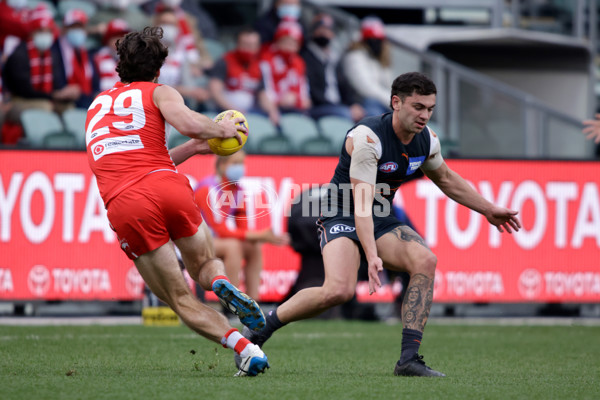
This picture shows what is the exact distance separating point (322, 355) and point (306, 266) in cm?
378

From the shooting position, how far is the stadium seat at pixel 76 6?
49.1 ft

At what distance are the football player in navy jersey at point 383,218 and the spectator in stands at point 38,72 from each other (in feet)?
23.3

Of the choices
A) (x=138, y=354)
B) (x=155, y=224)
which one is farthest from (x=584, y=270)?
(x=155, y=224)

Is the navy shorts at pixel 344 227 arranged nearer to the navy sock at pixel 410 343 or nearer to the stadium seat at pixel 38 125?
the navy sock at pixel 410 343

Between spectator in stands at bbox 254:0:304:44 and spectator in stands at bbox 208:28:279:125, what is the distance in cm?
61

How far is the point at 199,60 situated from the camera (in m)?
14.8

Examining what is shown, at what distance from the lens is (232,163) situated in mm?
11445

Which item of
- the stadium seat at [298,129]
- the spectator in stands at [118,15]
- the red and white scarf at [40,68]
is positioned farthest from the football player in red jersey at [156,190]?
the spectator in stands at [118,15]

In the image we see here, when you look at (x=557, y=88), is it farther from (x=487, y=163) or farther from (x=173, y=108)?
(x=173, y=108)

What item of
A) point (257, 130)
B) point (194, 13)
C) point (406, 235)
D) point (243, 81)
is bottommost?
point (406, 235)

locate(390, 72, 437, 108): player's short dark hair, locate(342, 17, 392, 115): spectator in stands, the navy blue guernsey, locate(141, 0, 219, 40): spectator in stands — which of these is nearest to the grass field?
the navy blue guernsey

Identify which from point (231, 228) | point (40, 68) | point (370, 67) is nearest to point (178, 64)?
point (40, 68)

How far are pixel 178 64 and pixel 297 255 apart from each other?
3.81 meters

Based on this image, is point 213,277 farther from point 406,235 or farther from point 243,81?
point 243,81
